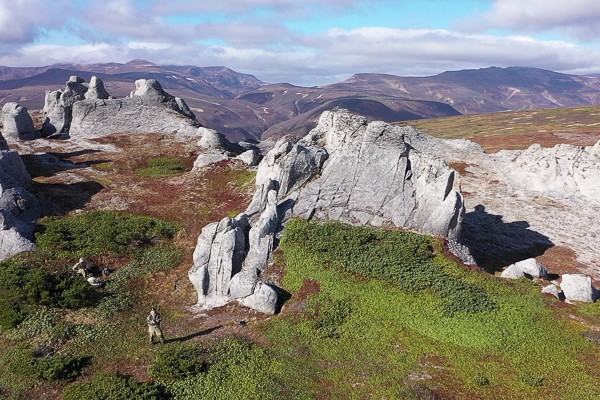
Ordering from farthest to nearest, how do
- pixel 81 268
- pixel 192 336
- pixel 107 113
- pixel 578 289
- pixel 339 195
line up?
1. pixel 107 113
2. pixel 339 195
3. pixel 81 268
4. pixel 578 289
5. pixel 192 336

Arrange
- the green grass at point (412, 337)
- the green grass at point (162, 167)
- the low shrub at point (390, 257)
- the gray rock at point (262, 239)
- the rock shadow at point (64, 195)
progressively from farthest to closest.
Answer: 1. the green grass at point (162, 167)
2. the rock shadow at point (64, 195)
3. the gray rock at point (262, 239)
4. the low shrub at point (390, 257)
5. the green grass at point (412, 337)

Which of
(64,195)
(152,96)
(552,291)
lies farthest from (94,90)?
(552,291)

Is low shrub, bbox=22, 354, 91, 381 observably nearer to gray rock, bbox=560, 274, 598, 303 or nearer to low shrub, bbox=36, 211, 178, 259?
low shrub, bbox=36, 211, 178, 259

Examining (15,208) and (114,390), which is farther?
(15,208)

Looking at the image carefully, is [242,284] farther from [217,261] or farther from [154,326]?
[154,326]

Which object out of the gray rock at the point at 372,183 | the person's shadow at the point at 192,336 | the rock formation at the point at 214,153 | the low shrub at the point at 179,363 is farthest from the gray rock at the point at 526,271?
the rock formation at the point at 214,153

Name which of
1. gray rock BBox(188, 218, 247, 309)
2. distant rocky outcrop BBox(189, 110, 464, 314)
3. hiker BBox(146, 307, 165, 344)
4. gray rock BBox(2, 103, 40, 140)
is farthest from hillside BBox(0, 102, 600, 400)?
gray rock BBox(2, 103, 40, 140)

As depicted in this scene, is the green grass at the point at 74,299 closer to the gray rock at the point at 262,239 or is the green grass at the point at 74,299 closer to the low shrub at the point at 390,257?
the gray rock at the point at 262,239

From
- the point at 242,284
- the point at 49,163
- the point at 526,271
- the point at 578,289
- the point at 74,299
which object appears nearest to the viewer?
the point at 74,299
